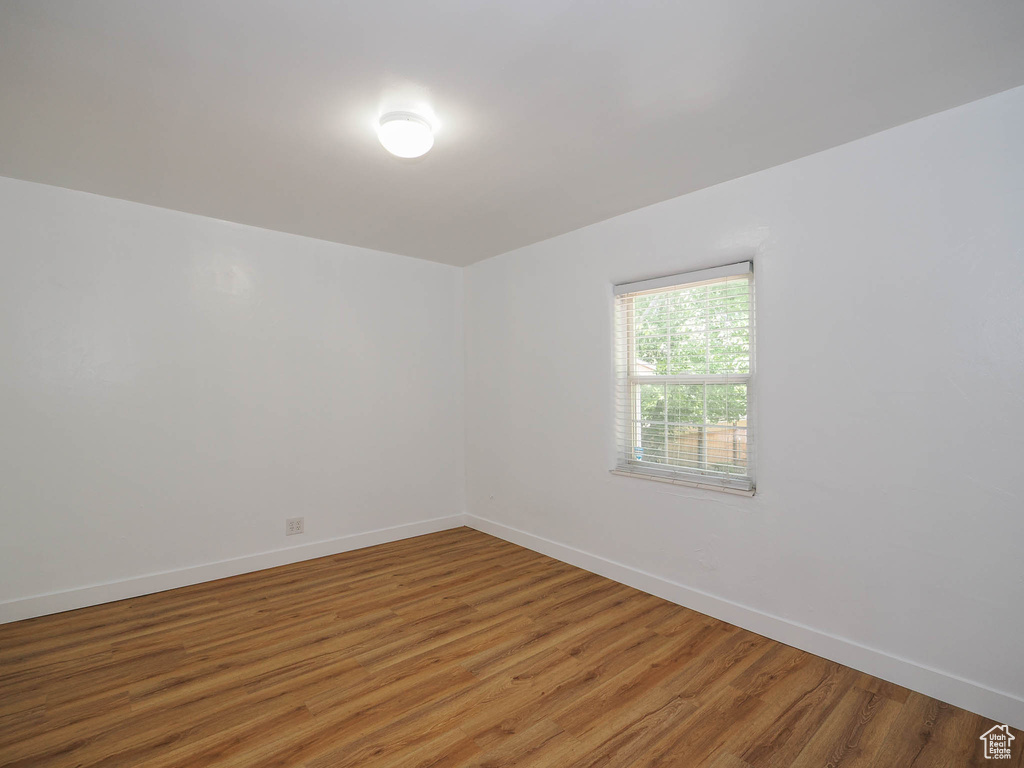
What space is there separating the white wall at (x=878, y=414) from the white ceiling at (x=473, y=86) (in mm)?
244

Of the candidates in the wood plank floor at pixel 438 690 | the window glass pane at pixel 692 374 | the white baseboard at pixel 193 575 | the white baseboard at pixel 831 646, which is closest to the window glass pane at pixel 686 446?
the window glass pane at pixel 692 374

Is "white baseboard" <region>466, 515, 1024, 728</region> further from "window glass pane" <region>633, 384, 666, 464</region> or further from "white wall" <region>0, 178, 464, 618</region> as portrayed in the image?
"white wall" <region>0, 178, 464, 618</region>

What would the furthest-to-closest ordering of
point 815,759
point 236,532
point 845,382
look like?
point 236,532, point 845,382, point 815,759

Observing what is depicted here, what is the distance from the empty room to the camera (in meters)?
1.93

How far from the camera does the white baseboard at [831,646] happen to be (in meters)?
2.12

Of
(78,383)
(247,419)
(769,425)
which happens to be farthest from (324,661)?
(769,425)

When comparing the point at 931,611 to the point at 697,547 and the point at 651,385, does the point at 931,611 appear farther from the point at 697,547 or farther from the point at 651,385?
the point at 651,385

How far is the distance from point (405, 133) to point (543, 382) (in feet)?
7.91

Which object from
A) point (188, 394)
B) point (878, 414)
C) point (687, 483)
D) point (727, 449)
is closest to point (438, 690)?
point (687, 483)

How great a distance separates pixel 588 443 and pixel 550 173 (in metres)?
2.00

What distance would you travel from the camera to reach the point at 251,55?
1913mm

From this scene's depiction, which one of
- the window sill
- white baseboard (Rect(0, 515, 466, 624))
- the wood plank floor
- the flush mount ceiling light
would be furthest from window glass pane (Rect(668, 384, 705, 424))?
white baseboard (Rect(0, 515, 466, 624))

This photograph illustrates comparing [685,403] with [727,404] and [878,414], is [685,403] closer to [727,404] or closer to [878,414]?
[727,404]

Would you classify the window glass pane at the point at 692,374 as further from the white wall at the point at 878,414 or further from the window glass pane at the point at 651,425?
the white wall at the point at 878,414
